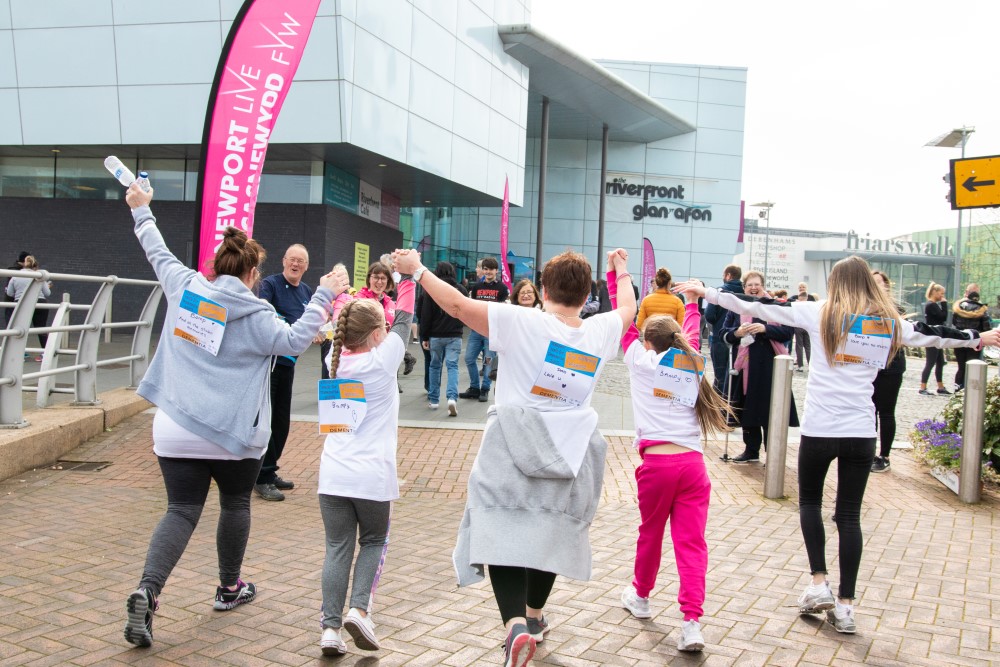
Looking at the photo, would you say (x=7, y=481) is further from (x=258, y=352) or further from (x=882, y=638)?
(x=882, y=638)

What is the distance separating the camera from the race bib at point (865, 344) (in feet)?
13.9

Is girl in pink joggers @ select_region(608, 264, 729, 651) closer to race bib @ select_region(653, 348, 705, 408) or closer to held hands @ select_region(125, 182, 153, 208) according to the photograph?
race bib @ select_region(653, 348, 705, 408)

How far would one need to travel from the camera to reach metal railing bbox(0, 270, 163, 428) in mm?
7008

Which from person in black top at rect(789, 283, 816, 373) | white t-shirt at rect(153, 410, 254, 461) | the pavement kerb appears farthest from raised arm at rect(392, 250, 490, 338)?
person in black top at rect(789, 283, 816, 373)

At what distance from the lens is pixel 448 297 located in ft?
11.1

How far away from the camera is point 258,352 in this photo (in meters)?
3.99

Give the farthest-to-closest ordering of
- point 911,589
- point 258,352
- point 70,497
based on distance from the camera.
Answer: point 70,497, point 911,589, point 258,352

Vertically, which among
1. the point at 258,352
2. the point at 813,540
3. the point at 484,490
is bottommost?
the point at 813,540

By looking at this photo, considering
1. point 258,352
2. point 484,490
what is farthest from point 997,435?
point 258,352

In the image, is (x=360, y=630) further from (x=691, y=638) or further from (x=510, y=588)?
(x=691, y=638)

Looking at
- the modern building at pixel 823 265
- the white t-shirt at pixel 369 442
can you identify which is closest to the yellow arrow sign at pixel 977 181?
the white t-shirt at pixel 369 442

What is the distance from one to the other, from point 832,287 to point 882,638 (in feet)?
5.60

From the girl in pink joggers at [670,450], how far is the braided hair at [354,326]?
1.11m

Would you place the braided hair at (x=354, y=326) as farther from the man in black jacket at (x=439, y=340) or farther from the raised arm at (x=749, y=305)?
the man in black jacket at (x=439, y=340)
